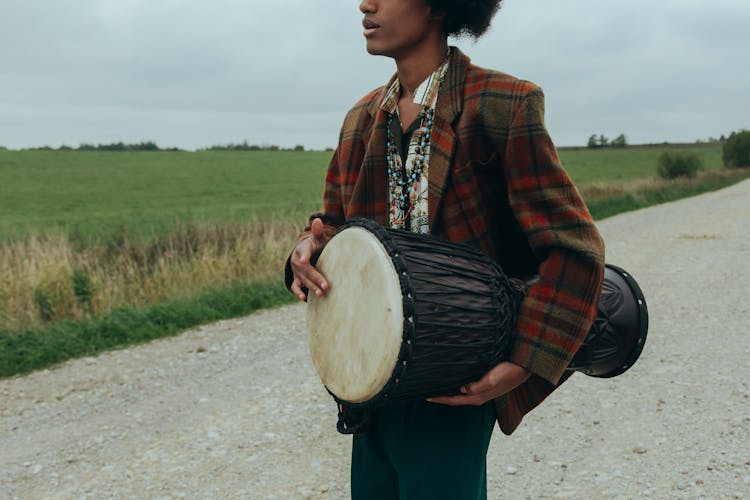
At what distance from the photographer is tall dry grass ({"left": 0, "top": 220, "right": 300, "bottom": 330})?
7.93 m

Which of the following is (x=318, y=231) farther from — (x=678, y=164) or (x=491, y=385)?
(x=678, y=164)

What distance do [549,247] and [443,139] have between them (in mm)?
338

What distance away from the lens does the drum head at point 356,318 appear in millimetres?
1646

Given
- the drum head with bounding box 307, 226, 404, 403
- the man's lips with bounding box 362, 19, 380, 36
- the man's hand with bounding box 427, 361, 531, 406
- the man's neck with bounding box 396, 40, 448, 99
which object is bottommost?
the man's hand with bounding box 427, 361, 531, 406

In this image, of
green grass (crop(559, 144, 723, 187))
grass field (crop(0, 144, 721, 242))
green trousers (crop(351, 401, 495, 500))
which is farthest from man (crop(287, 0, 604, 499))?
green grass (crop(559, 144, 723, 187))

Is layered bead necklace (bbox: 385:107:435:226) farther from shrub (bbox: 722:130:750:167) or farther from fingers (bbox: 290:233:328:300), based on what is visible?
shrub (bbox: 722:130:750:167)

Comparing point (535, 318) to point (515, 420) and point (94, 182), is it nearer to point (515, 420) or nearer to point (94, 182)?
point (515, 420)

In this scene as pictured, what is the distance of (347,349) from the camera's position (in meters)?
1.79

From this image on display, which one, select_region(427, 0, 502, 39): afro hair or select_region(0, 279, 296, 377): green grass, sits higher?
select_region(427, 0, 502, 39): afro hair

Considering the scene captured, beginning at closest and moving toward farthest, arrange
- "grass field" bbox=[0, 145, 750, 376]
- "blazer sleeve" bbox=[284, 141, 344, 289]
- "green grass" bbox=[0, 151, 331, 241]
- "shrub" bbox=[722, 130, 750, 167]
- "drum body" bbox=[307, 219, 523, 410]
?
"drum body" bbox=[307, 219, 523, 410], "blazer sleeve" bbox=[284, 141, 344, 289], "grass field" bbox=[0, 145, 750, 376], "green grass" bbox=[0, 151, 331, 241], "shrub" bbox=[722, 130, 750, 167]

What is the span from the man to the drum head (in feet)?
0.21

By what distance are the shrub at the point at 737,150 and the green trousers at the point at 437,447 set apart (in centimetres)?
6185

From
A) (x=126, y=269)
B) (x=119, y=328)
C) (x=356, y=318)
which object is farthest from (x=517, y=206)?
(x=126, y=269)

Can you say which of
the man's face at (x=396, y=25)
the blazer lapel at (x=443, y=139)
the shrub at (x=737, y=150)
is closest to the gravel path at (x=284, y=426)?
the blazer lapel at (x=443, y=139)
